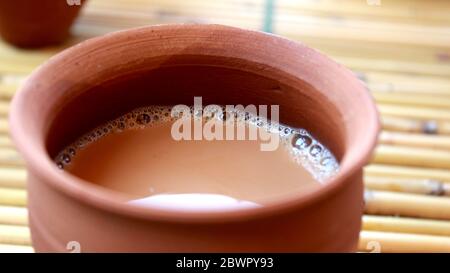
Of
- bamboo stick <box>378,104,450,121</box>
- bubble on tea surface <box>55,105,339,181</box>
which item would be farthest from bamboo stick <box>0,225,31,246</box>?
bamboo stick <box>378,104,450,121</box>

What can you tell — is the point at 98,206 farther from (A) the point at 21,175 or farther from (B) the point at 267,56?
(A) the point at 21,175

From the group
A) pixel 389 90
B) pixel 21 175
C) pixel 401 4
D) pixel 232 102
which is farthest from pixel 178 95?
pixel 401 4

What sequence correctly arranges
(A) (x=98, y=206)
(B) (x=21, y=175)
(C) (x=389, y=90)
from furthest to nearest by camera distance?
1. (C) (x=389, y=90)
2. (B) (x=21, y=175)
3. (A) (x=98, y=206)

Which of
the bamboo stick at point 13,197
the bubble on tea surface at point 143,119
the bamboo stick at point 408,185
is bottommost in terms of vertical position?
the bamboo stick at point 13,197

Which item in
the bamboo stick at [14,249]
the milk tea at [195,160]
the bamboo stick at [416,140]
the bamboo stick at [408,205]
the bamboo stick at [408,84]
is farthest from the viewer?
the bamboo stick at [408,84]

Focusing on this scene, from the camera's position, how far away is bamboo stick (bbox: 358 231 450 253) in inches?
34.0

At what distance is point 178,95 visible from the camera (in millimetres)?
672

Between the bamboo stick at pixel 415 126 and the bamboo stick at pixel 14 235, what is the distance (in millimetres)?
550

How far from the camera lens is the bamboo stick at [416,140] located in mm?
1046

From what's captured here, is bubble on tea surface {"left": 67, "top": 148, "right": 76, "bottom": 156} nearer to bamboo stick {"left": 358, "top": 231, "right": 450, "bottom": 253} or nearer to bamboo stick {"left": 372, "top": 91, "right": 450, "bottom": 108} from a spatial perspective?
bamboo stick {"left": 358, "top": 231, "right": 450, "bottom": 253}

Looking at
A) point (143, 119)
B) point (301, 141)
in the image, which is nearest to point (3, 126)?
point (143, 119)

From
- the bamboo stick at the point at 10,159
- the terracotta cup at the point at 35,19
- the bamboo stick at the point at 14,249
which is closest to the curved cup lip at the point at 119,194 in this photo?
the bamboo stick at the point at 14,249

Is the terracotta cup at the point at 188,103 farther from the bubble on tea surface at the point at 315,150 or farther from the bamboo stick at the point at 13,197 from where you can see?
the bamboo stick at the point at 13,197
